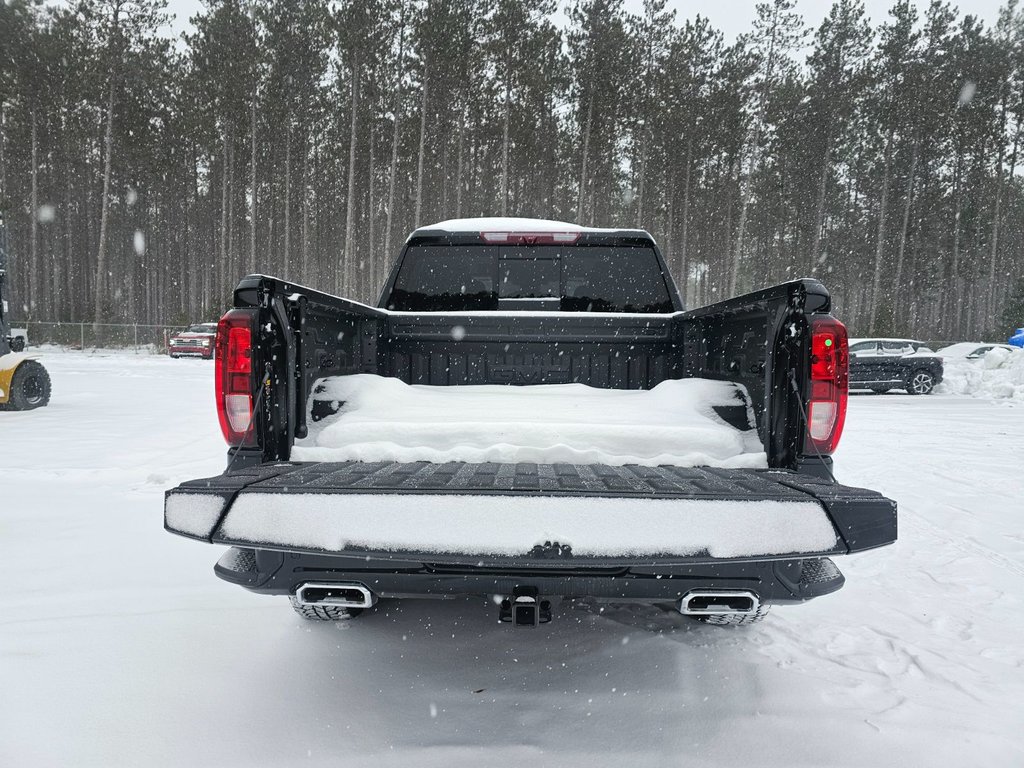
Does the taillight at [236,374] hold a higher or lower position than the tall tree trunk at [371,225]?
lower

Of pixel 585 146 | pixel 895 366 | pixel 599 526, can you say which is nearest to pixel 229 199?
pixel 585 146

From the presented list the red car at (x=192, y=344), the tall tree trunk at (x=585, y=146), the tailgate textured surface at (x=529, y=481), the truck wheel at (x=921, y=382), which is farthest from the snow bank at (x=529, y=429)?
the tall tree trunk at (x=585, y=146)

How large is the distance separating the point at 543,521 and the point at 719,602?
0.74 m

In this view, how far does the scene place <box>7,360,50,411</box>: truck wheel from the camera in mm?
9758

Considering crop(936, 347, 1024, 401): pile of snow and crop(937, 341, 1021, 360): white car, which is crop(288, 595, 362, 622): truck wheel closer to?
crop(936, 347, 1024, 401): pile of snow

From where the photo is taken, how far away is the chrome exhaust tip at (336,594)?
2.08m

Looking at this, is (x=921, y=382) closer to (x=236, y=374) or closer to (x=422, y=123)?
(x=236, y=374)

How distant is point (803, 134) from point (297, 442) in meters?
35.0

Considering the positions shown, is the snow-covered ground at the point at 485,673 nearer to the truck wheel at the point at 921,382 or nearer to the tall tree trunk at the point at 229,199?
the truck wheel at the point at 921,382

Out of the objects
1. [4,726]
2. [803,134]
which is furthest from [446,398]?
[803,134]

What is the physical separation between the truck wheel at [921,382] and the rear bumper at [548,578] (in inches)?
672

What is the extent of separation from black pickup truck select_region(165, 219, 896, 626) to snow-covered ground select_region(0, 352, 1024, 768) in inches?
13.7

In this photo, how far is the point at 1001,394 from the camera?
14.3m

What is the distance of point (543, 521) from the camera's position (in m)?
1.82
